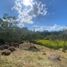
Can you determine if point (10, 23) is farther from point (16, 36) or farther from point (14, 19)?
point (16, 36)

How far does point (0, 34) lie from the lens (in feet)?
147

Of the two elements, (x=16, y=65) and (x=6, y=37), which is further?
(x=6, y=37)

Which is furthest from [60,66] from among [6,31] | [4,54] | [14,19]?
[14,19]

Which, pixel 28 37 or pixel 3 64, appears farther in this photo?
pixel 28 37

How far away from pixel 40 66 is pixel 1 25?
35534 mm

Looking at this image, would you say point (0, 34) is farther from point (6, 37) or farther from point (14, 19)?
point (14, 19)

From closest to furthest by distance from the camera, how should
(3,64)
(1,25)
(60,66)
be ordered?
(3,64) → (60,66) → (1,25)

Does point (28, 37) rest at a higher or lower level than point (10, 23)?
lower

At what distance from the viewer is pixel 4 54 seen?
930 inches

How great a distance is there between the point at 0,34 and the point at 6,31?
10.9ft

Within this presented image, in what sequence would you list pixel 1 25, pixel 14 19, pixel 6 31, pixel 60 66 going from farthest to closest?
pixel 14 19
pixel 1 25
pixel 6 31
pixel 60 66

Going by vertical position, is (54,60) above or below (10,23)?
below

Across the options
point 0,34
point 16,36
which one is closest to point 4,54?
point 0,34

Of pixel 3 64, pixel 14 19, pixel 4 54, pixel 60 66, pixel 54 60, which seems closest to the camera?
pixel 3 64
